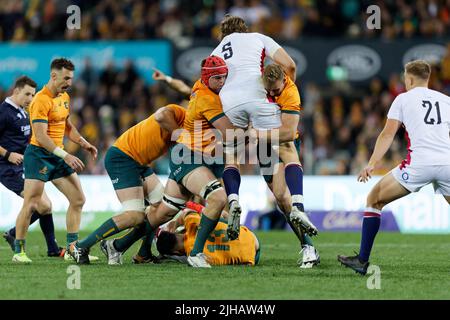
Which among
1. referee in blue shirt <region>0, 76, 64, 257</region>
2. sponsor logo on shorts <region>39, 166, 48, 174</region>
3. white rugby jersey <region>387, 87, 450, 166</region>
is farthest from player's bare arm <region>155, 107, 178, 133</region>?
→ referee in blue shirt <region>0, 76, 64, 257</region>

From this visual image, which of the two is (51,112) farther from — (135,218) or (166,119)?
(135,218)

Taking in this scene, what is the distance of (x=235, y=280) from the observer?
8.59m

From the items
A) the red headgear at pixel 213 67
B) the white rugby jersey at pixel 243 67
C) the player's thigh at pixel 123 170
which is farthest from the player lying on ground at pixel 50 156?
the white rugby jersey at pixel 243 67

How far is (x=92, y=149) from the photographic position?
433 inches

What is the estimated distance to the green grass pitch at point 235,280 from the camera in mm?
7688

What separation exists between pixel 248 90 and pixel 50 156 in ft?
8.11

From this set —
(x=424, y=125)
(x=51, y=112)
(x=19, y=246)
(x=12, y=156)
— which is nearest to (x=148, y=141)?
(x=51, y=112)

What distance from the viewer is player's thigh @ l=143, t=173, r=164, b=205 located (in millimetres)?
10273

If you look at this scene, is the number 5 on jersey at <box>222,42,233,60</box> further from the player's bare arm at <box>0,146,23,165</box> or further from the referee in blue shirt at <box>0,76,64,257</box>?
the player's bare arm at <box>0,146,23,165</box>

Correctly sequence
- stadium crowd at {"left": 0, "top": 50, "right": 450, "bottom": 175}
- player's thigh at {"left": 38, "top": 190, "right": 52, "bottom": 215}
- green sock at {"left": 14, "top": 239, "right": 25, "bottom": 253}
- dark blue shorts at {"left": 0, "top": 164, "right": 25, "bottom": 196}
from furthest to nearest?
stadium crowd at {"left": 0, "top": 50, "right": 450, "bottom": 175} → dark blue shorts at {"left": 0, "top": 164, "right": 25, "bottom": 196} → player's thigh at {"left": 38, "top": 190, "right": 52, "bottom": 215} → green sock at {"left": 14, "top": 239, "right": 25, "bottom": 253}

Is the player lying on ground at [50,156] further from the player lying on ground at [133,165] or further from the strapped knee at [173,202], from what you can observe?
the strapped knee at [173,202]

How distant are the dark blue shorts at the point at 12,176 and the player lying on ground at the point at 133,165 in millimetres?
1902

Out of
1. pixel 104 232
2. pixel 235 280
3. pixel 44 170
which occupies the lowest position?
pixel 235 280
